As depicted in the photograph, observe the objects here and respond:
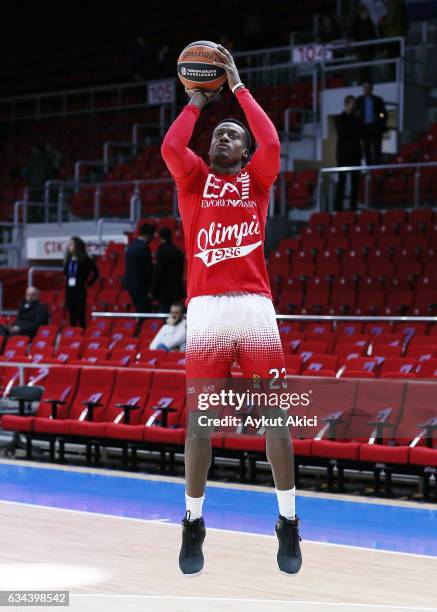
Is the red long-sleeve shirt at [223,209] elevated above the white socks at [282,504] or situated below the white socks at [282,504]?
above

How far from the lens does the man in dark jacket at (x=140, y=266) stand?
45.0 feet

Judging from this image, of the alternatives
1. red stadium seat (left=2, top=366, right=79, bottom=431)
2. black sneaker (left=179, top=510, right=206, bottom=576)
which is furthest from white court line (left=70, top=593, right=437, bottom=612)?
red stadium seat (left=2, top=366, right=79, bottom=431)

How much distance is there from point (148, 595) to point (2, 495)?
4.81 m

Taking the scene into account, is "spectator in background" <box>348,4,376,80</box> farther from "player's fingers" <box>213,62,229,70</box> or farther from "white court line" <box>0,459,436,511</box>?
"player's fingers" <box>213,62,229,70</box>

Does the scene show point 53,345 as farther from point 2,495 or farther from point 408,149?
point 408,149

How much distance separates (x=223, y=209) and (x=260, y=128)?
1.27 feet

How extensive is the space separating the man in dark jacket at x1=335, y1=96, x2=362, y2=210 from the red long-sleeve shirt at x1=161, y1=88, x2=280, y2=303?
1090 centimetres

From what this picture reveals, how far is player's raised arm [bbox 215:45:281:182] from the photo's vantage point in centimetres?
498

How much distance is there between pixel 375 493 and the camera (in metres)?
9.83

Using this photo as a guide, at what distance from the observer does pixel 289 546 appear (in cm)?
488

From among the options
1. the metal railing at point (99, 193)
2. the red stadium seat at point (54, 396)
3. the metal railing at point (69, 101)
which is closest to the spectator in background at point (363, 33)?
the metal railing at point (99, 193)

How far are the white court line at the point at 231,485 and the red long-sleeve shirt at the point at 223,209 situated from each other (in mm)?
4798

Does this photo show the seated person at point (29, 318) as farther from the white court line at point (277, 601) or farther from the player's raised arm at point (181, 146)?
the player's raised arm at point (181, 146)

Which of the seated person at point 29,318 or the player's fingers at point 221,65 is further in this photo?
the seated person at point 29,318
